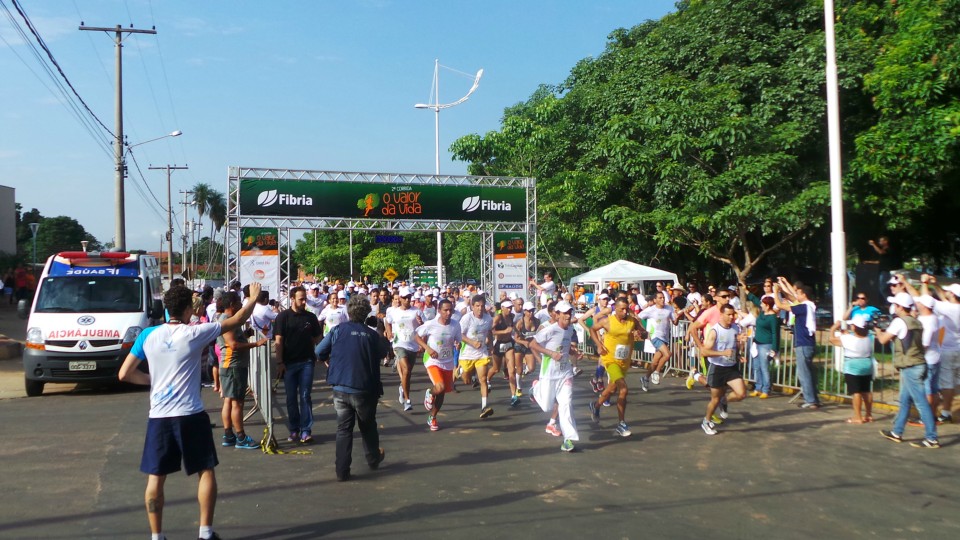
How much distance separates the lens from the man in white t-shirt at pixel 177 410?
545 centimetres

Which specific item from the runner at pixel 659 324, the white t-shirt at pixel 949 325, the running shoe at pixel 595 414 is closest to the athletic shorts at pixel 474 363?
the running shoe at pixel 595 414

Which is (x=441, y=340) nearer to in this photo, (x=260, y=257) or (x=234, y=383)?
(x=234, y=383)

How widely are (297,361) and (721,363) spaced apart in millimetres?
5131

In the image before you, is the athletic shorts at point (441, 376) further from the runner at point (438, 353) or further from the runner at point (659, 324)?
→ the runner at point (659, 324)

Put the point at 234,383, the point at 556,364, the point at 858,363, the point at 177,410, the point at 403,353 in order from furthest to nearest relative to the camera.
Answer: the point at 403,353 < the point at 858,363 < the point at 556,364 < the point at 234,383 < the point at 177,410

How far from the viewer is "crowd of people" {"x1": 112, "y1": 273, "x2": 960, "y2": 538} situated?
18.2ft

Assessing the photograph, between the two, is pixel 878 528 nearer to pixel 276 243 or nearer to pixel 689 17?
pixel 276 243

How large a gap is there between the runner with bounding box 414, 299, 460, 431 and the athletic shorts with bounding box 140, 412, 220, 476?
Result: 5.04 metres

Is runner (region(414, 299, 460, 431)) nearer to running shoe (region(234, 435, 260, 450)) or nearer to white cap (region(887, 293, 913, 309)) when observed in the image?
running shoe (region(234, 435, 260, 450))

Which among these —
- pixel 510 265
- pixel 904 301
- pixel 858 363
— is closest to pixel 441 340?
pixel 858 363

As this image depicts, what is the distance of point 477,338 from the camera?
1230 cm

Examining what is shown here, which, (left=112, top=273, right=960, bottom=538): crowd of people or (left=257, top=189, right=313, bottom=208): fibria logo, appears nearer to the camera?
(left=112, top=273, right=960, bottom=538): crowd of people

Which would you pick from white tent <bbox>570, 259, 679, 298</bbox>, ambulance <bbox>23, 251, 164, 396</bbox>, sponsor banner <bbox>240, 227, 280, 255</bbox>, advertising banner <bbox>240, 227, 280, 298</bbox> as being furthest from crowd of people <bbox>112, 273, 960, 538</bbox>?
white tent <bbox>570, 259, 679, 298</bbox>

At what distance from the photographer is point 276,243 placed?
23.2 meters
